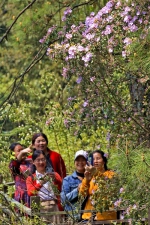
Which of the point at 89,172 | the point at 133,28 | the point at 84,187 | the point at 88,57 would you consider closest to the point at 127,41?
the point at 133,28

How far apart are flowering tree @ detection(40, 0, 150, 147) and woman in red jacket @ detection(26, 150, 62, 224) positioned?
0.49 m

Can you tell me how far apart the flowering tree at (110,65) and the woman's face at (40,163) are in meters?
0.44

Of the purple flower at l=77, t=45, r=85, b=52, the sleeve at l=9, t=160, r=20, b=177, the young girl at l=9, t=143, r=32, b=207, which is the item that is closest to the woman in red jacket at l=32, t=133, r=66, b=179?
the young girl at l=9, t=143, r=32, b=207

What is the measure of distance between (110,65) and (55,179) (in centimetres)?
128

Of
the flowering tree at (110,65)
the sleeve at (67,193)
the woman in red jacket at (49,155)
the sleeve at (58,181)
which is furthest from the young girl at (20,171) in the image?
the flowering tree at (110,65)

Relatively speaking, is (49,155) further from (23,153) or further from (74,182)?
(74,182)

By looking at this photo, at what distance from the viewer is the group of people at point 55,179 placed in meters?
6.96

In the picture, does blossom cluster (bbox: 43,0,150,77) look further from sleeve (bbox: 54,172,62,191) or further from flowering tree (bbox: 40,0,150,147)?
sleeve (bbox: 54,172,62,191)

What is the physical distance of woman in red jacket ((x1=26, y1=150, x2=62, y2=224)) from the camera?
6926 mm

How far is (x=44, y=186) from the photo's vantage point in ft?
24.0

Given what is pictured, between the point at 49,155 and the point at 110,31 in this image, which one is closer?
the point at 110,31

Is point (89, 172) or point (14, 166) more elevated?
point (14, 166)

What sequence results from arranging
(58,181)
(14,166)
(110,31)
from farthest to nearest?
(14,166)
(58,181)
(110,31)

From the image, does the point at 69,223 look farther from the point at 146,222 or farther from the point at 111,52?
the point at 111,52
